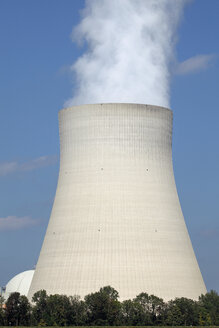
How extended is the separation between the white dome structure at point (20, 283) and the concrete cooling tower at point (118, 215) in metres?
16.1

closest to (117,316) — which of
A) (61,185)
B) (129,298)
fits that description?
(129,298)

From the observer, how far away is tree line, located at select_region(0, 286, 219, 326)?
2978 centimetres

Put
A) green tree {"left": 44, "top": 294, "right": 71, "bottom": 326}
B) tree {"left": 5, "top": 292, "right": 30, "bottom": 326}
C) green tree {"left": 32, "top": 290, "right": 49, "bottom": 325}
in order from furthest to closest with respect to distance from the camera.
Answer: tree {"left": 5, "top": 292, "right": 30, "bottom": 326} → green tree {"left": 32, "top": 290, "right": 49, "bottom": 325} → green tree {"left": 44, "top": 294, "right": 71, "bottom": 326}

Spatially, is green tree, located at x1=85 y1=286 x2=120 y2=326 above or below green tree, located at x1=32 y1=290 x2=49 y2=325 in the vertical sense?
below

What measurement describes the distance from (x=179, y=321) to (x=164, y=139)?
23.1ft

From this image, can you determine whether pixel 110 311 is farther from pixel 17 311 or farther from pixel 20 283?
pixel 20 283

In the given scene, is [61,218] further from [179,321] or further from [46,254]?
[179,321]

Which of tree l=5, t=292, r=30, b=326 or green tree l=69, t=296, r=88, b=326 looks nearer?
green tree l=69, t=296, r=88, b=326

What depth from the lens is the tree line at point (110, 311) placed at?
97.7 feet

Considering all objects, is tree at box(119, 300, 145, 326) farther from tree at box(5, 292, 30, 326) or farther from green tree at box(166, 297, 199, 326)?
tree at box(5, 292, 30, 326)

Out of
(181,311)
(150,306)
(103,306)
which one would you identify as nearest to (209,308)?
(181,311)

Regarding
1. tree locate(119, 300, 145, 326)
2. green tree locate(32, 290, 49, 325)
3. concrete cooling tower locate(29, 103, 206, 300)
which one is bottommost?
tree locate(119, 300, 145, 326)

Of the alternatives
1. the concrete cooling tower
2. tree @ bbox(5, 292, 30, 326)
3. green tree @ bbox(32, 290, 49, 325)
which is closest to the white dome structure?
the concrete cooling tower

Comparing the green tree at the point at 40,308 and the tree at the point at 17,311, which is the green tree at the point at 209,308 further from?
the tree at the point at 17,311
